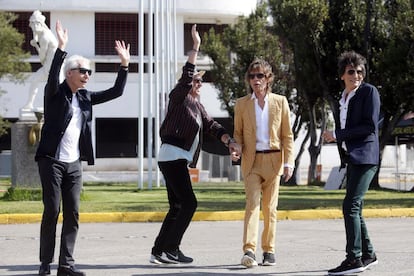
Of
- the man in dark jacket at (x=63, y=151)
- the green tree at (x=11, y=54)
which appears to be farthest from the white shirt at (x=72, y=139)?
the green tree at (x=11, y=54)

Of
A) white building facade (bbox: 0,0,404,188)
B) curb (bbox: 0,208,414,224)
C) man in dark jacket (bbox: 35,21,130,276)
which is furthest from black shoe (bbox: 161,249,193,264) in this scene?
white building facade (bbox: 0,0,404,188)

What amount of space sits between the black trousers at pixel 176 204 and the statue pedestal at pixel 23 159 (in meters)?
11.6

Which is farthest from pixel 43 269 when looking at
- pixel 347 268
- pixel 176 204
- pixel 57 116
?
pixel 347 268

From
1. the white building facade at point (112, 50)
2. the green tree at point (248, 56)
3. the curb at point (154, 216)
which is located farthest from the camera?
the white building facade at point (112, 50)

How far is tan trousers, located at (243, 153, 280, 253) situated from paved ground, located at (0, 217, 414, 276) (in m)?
0.26

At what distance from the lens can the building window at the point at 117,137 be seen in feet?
162

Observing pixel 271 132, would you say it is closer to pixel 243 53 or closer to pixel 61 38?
pixel 61 38

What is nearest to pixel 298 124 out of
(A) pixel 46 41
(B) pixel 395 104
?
(B) pixel 395 104

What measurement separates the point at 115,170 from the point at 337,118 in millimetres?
40164

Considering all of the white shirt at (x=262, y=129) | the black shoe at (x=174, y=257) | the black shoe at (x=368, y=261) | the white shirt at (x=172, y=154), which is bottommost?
the black shoe at (x=174, y=257)

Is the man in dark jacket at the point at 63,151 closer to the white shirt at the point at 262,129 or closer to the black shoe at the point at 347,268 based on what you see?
the white shirt at the point at 262,129

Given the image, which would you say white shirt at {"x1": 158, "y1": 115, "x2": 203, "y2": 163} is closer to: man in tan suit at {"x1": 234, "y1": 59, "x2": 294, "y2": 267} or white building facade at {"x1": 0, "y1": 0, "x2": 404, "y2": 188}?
man in tan suit at {"x1": 234, "y1": 59, "x2": 294, "y2": 267}

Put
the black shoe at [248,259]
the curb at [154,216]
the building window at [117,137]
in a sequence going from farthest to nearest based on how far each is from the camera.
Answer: the building window at [117,137] < the curb at [154,216] < the black shoe at [248,259]

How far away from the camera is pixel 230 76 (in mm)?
37406
